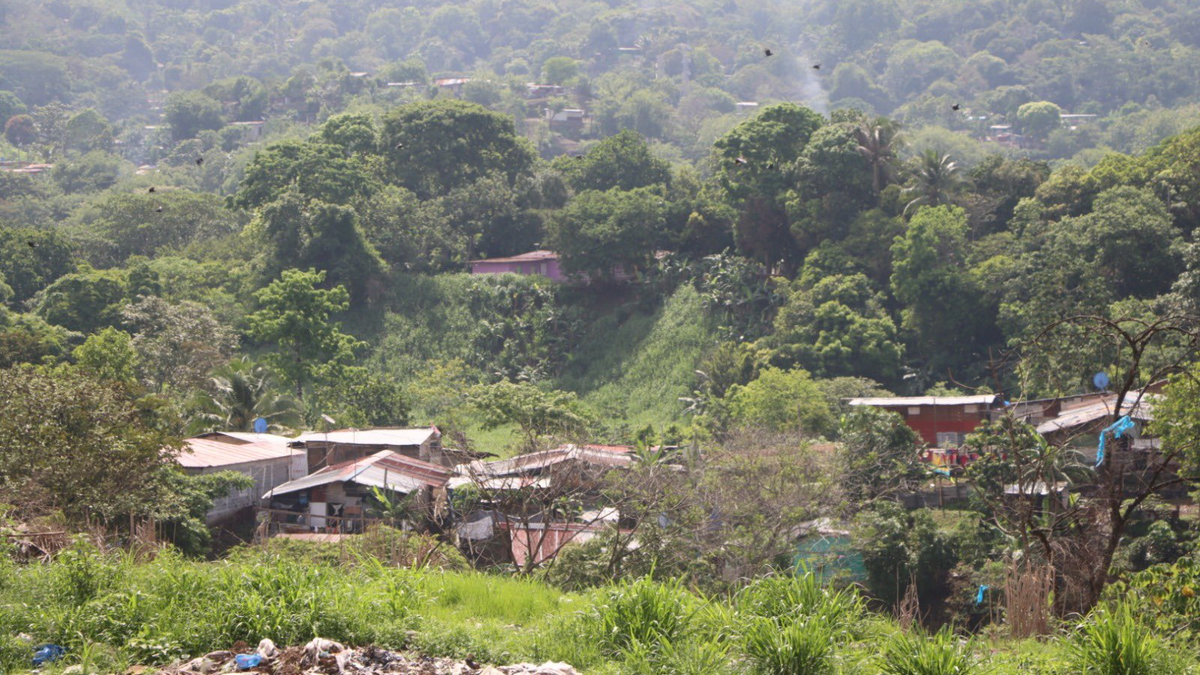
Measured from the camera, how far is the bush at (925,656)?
6887 mm

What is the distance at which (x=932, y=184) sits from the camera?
3512cm

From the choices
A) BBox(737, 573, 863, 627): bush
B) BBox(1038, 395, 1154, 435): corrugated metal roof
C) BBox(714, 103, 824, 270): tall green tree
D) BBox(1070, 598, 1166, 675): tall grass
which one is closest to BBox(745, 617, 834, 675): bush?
BBox(737, 573, 863, 627): bush

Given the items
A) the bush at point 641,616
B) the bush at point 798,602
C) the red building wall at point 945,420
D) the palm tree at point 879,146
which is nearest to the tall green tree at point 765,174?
the palm tree at point 879,146

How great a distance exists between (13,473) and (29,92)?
321 feet

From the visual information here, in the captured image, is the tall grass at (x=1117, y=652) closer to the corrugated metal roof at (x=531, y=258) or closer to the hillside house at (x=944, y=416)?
the hillside house at (x=944, y=416)

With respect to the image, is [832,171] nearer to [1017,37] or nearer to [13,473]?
[13,473]

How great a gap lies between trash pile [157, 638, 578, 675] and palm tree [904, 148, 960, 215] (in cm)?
2926

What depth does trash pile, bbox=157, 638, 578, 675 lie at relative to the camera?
23.9 ft

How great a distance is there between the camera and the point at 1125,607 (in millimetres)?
7379

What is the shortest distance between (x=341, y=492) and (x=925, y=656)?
15.5 meters

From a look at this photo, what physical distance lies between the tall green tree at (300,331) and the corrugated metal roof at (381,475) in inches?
378

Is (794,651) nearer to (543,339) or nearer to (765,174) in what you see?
(765,174)

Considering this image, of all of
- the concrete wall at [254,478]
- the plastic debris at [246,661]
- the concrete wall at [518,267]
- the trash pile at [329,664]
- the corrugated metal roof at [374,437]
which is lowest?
the concrete wall at [254,478]

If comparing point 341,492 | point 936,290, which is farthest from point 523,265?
point 341,492
